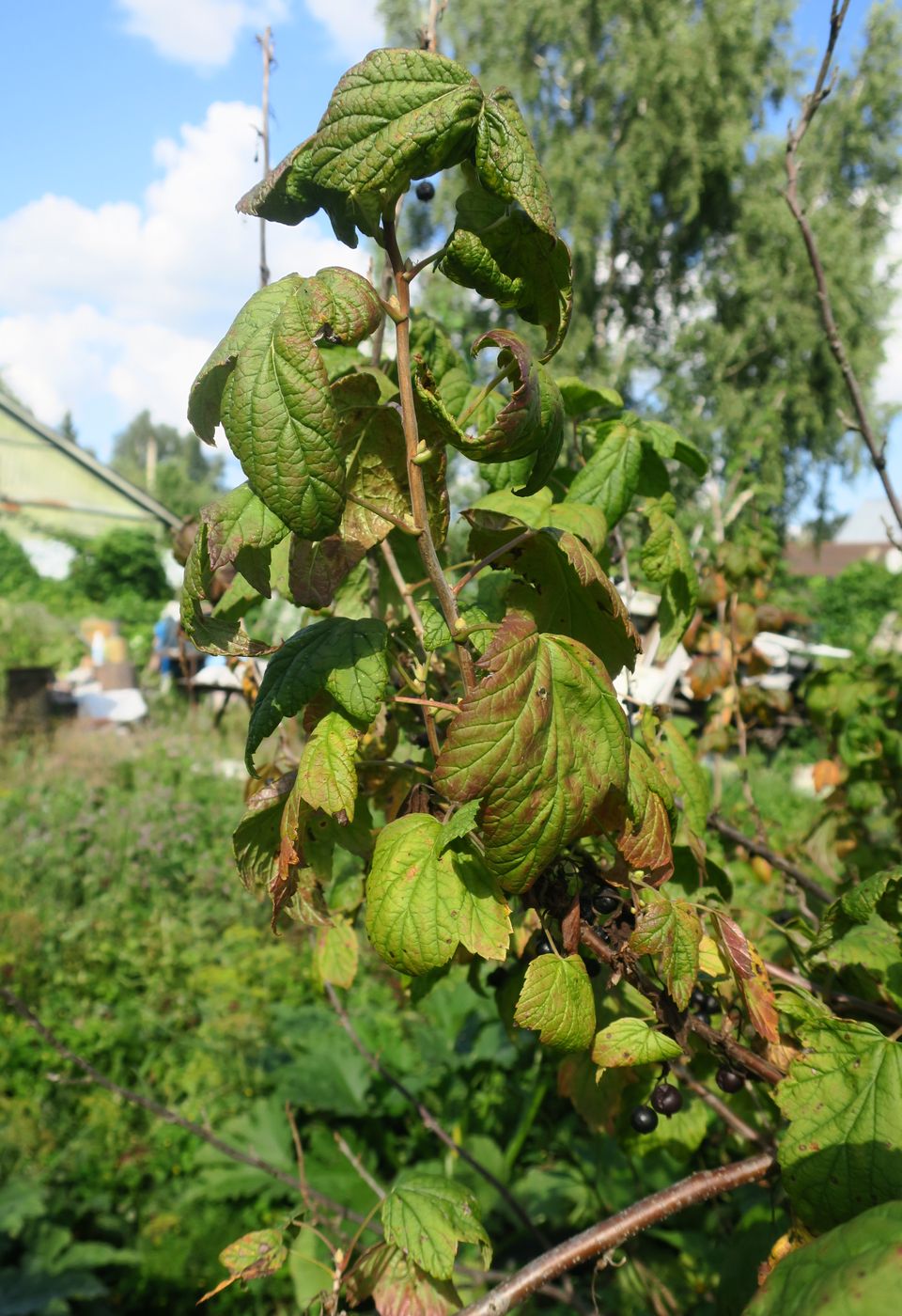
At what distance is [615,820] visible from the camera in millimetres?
1080

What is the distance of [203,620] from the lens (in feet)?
3.39

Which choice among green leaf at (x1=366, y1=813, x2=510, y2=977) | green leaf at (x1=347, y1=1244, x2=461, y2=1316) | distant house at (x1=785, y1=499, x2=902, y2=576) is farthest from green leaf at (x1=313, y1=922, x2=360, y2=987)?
distant house at (x1=785, y1=499, x2=902, y2=576)

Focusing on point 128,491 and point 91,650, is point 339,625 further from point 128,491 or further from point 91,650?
point 128,491

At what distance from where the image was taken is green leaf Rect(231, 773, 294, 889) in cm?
113

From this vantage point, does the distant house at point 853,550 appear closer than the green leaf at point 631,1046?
No

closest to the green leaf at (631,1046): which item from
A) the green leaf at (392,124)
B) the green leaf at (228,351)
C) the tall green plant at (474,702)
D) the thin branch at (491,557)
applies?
the tall green plant at (474,702)

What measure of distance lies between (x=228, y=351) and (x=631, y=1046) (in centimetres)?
81

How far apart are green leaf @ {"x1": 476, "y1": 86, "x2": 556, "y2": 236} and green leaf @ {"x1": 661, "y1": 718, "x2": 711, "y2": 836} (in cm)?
82

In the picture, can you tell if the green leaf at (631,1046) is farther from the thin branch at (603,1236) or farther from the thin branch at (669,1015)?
the thin branch at (603,1236)

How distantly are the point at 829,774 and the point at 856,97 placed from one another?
21116 millimetres

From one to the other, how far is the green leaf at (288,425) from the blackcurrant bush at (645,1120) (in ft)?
2.98

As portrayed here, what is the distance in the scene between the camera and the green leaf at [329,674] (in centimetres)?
100

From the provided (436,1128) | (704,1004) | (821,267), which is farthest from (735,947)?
(821,267)

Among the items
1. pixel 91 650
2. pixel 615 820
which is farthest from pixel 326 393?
pixel 91 650
